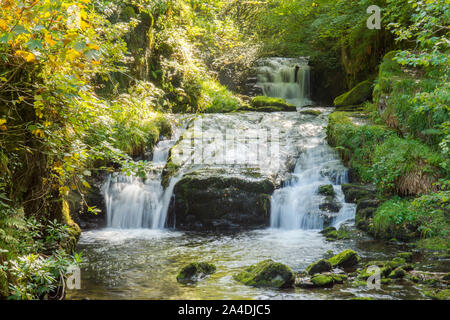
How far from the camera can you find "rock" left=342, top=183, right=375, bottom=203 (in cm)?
882

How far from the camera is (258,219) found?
9.20 meters

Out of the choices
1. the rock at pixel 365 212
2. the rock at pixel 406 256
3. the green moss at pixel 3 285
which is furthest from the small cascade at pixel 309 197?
the green moss at pixel 3 285

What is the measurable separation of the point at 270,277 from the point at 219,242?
2645 mm

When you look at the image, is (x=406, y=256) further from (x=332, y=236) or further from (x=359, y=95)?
(x=359, y=95)

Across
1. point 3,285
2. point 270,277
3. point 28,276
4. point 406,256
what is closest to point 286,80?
→ point 406,256

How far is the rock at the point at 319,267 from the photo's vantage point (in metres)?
5.69

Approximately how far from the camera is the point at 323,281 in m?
5.18

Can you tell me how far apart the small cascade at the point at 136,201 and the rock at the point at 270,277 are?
426 centimetres

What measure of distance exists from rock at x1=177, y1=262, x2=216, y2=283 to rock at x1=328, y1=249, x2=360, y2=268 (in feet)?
6.42

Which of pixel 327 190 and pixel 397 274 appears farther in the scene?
pixel 327 190

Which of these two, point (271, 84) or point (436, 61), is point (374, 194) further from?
point (271, 84)

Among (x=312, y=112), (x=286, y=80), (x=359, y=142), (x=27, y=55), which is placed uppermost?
(x=286, y=80)

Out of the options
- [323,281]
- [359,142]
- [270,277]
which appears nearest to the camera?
[323,281]

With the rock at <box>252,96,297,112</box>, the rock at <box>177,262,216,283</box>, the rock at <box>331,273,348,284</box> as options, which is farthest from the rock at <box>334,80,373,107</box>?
the rock at <box>177,262,216,283</box>
